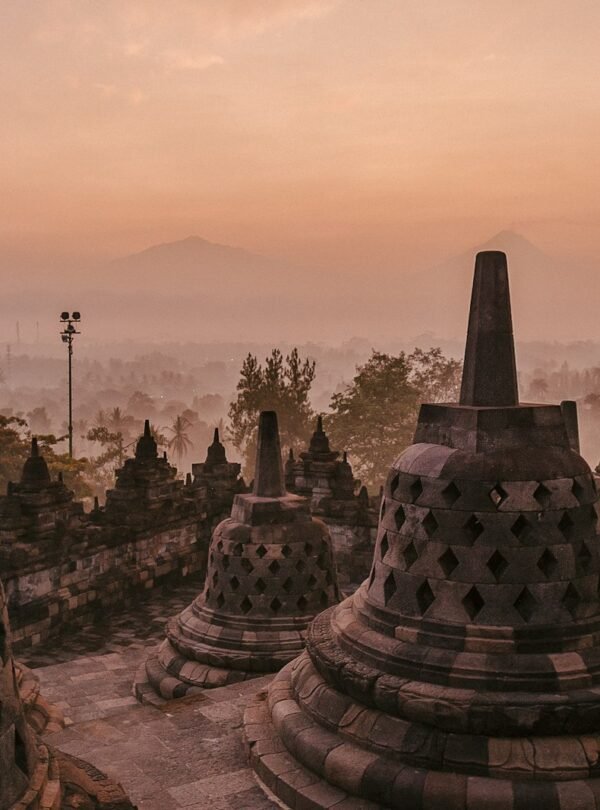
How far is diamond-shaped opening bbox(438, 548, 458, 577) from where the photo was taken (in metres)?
5.07

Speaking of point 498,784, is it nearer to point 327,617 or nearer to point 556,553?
point 556,553

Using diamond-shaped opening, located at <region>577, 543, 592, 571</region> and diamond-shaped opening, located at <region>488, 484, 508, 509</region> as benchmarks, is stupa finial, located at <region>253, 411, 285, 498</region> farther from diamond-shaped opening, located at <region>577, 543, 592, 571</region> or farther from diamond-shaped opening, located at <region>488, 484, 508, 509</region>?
diamond-shaped opening, located at <region>577, 543, 592, 571</region>

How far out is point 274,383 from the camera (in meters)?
49.2

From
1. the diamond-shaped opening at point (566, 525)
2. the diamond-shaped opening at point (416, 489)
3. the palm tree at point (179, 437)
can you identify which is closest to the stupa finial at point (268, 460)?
the diamond-shaped opening at point (416, 489)

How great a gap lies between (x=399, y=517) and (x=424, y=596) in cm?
58

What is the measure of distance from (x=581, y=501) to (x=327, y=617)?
2.31 metres

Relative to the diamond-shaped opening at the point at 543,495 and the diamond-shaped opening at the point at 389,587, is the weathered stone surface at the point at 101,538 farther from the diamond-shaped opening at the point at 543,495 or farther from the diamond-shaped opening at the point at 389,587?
the diamond-shaped opening at the point at 543,495

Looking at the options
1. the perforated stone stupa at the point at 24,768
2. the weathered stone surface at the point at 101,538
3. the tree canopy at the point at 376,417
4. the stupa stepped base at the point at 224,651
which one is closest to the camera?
the perforated stone stupa at the point at 24,768

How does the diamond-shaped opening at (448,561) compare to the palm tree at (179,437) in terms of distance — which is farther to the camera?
the palm tree at (179,437)

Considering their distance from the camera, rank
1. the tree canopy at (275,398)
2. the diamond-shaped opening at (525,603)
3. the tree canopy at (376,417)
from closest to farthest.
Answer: the diamond-shaped opening at (525,603) → the tree canopy at (376,417) → the tree canopy at (275,398)

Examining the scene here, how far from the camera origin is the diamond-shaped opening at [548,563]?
197 inches

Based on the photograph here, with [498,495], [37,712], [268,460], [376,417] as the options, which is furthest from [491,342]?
[376,417]

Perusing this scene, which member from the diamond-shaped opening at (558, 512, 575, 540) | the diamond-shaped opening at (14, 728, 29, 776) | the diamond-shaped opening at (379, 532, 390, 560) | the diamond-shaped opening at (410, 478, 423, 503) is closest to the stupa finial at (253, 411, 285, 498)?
the diamond-shaped opening at (379, 532, 390, 560)

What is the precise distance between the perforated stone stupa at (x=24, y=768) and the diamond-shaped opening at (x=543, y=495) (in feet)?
10.3
